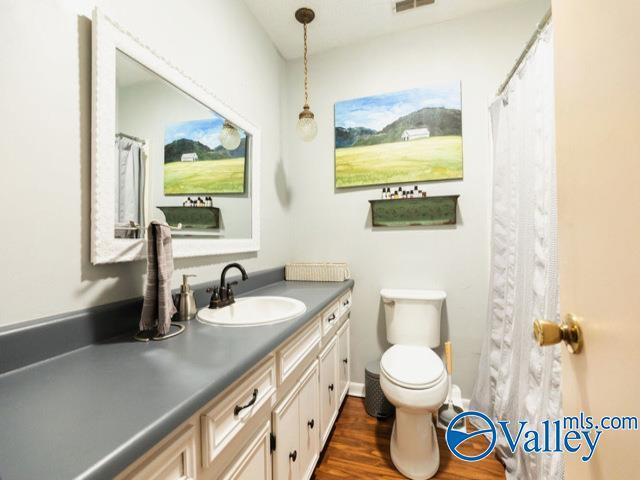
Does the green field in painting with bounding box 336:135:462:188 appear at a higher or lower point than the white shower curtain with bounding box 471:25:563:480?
higher

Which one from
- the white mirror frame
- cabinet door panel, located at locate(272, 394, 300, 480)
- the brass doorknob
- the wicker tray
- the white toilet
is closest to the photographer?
the brass doorknob

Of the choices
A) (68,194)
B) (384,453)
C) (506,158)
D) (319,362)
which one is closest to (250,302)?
(319,362)

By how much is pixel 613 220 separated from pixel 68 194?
1.24 m

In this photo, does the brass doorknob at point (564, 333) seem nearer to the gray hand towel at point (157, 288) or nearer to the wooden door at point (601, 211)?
the wooden door at point (601, 211)

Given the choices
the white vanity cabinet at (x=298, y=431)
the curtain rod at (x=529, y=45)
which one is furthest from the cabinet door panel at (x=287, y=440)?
the curtain rod at (x=529, y=45)

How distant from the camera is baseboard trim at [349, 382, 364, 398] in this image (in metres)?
2.11

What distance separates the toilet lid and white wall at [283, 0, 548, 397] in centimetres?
45

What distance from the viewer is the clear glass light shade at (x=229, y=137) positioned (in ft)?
5.02

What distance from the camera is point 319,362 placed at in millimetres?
1427

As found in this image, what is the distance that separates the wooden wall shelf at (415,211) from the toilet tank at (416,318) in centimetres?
50

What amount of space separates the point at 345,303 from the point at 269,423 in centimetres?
111

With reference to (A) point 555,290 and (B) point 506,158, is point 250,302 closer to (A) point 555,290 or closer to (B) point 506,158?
(A) point 555,290

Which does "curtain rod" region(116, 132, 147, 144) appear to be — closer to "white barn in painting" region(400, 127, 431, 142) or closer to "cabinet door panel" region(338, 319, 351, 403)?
"cabinet door panel" region(338, 319, 351, 403)

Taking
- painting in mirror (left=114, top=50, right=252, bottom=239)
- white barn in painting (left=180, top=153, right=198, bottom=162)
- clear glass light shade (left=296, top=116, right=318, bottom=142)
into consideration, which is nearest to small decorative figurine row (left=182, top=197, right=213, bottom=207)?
painting in mirror (left=114, top=50, right=252, bottom=239)
